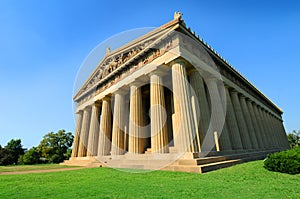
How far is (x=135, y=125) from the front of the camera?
1833 cm

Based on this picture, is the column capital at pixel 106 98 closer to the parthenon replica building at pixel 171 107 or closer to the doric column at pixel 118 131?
the parthenon replica building at pixel 171 107

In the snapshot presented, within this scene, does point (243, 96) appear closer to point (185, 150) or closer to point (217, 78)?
point (217, 78)

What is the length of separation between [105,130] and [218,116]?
50.5 feet

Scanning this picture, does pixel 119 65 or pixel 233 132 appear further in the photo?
pixel 119 65

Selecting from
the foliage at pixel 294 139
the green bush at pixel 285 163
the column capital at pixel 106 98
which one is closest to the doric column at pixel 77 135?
the column capital at pixel 106 98

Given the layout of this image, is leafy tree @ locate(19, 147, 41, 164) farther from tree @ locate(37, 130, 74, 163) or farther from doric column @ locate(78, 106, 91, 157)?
doric column @ locate(78, 106, 91, 157)

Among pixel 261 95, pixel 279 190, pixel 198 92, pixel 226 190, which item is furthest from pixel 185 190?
pixel 261 95

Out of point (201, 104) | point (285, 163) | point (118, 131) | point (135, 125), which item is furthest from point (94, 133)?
point (285, 163)

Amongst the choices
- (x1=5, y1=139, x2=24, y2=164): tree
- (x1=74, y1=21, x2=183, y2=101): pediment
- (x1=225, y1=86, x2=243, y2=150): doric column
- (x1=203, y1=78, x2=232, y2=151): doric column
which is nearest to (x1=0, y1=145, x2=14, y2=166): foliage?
(x1=5, y1=139, x2=24, y2=164): tree

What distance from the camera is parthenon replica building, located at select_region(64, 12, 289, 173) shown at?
1390cm

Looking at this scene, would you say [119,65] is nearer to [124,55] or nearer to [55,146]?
A: [124,55]

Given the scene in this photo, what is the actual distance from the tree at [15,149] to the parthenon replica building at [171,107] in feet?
138

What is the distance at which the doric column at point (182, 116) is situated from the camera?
1334 centimetres

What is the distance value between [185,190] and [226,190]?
1541 millimetres
